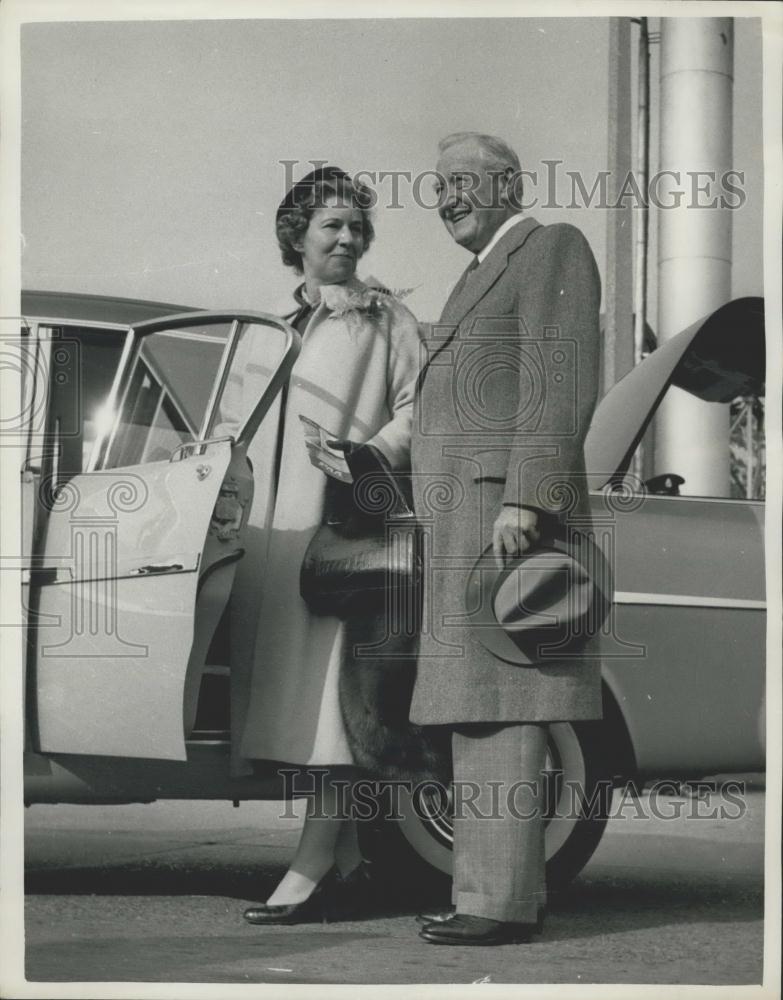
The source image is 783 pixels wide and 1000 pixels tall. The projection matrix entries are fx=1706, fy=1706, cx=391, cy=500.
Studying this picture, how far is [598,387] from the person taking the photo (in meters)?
4.60

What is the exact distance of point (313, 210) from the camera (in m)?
4.75

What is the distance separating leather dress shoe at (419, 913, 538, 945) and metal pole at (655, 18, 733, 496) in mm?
1439

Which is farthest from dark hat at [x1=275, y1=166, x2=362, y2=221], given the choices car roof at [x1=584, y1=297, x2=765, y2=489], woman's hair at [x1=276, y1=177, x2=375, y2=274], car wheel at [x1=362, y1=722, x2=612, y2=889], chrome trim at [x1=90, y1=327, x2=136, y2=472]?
car wheel at [x1=362, y1=722, x2=612, y2=889]

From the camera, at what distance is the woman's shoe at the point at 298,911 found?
15.2 feet

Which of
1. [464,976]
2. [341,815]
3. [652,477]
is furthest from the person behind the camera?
[652,477]

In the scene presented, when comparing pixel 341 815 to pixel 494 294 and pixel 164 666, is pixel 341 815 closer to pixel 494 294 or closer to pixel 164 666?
pixel 164 666

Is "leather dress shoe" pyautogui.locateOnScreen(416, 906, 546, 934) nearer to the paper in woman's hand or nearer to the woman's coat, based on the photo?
the woman's coat

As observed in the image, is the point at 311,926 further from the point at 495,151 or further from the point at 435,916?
the point at 495,151

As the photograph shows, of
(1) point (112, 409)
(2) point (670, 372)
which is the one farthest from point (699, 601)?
(1) point (112, 409)

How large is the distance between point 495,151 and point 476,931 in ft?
6.86

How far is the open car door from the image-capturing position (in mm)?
4562

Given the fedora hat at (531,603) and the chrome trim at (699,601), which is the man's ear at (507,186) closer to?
the fedora hat at (531,603)

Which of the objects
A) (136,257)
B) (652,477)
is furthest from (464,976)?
(136,257)

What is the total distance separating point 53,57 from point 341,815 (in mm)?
2259
